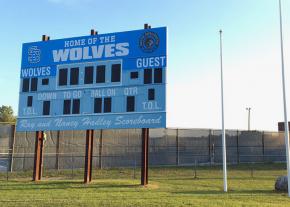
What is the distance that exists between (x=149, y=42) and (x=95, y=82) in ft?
12.4

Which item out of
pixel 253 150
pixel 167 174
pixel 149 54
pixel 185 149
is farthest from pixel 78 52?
pixel 253 150

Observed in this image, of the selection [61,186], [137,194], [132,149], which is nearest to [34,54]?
[61,186]

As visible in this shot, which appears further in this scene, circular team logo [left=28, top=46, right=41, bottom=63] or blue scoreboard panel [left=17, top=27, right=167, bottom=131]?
circular team logo [left=28, top=46, right=41, bottom=63]

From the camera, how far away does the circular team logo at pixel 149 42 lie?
22.6m

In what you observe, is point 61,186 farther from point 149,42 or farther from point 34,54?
point 149,42

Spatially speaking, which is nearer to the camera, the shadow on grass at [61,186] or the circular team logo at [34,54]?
the shadow on grass at [61,186]

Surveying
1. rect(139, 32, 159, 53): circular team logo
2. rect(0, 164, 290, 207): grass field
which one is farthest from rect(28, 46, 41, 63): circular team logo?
rect(0, 164, 290, 207): grass field

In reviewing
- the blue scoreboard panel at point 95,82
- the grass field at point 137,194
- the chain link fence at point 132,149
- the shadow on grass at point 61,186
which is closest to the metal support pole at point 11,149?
the chain link fence at point 132,149

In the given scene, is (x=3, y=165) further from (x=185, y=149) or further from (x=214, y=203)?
(x=214, y=203)

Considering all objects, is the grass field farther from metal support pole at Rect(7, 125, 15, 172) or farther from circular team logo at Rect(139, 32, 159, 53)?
circular team logo at Rect(139, 32, 159, 53)

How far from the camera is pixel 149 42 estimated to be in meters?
22.7

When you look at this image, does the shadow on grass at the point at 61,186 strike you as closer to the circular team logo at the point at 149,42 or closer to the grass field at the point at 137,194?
the grass field at the point at 137,194

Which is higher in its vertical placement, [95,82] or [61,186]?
[95,82]

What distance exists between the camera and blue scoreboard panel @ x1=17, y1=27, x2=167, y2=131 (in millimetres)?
21984
